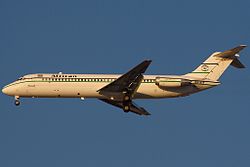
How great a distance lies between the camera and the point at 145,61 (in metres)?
37.6

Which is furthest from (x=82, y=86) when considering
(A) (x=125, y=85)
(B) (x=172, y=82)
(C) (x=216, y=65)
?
(C) (x=216, y=65)

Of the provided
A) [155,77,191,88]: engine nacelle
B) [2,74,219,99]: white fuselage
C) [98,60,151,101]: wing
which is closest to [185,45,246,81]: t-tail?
[2,74,219,99]: white fuselage

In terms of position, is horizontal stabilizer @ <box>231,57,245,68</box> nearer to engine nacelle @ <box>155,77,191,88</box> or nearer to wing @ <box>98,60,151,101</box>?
engine nacelle @ <box>155,77,191,88</box>

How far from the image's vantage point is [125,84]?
133 ft

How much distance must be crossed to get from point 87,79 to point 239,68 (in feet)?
35.9

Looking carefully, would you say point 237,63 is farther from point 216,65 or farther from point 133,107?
point 133,107

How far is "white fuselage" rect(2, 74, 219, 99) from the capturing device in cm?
4125

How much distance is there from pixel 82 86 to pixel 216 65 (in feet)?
32.2

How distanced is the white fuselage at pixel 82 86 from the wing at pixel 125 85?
2.09ft

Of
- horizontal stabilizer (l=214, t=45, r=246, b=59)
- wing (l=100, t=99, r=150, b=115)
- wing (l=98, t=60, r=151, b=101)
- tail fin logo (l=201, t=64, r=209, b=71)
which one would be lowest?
wing (l=100, t=99, r=150, b=115)

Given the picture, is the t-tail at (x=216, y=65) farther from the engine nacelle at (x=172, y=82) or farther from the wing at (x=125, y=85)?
the wing at (x=125, y=85)

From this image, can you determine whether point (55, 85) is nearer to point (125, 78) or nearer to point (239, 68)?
point (125, 78)

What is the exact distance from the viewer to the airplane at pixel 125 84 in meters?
40.8

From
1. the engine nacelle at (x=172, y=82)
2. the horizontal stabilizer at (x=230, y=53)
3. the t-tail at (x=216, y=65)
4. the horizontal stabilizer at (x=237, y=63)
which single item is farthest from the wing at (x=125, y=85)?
the horizontal stabilizer at (x=237, y=63)
